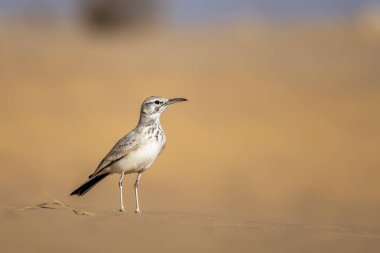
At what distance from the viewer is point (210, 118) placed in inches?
912

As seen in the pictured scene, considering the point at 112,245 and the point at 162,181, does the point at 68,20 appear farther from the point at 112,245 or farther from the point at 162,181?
the point at 112,245

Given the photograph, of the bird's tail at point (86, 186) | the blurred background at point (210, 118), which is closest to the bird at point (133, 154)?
the bird's tail at point (86, 186)

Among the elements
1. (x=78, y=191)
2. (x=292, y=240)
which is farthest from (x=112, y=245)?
(x=78, y=191)

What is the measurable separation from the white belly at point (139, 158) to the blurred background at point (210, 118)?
369cm

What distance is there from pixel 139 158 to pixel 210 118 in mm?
12628

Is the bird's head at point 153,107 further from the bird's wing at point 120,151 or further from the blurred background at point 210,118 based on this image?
the blurred background at point 210,118

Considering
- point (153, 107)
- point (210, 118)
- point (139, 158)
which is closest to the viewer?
point (139, 158)

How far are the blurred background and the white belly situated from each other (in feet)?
12.1

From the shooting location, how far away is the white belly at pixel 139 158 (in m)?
10.6

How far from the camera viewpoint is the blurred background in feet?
55.4

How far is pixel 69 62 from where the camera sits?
30.1 m

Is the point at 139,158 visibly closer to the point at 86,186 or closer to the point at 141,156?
the point at 141,156

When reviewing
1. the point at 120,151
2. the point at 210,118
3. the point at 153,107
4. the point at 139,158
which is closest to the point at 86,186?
the point at 120,151

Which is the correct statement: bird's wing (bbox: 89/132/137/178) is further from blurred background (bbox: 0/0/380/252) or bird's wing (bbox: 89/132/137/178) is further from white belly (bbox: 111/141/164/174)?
blurred background (bbox: 0/0/380/252)
